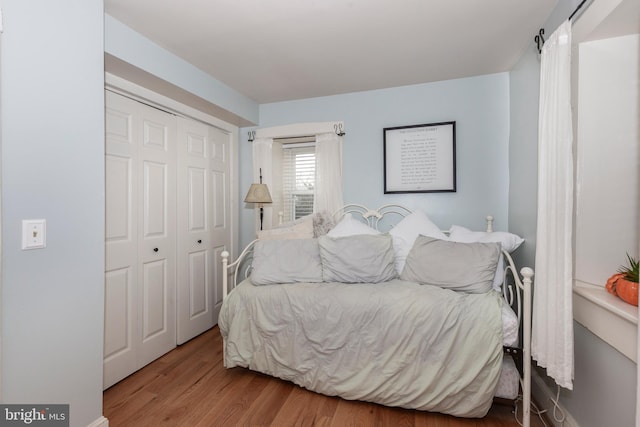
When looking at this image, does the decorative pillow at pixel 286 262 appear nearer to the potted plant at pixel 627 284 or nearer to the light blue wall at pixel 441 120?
the light blue wall at pixel 441 120

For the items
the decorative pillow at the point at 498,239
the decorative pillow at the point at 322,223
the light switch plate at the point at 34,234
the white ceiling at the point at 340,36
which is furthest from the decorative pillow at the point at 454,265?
the light switch plate at the point at 34,234

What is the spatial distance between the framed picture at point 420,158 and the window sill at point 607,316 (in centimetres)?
143

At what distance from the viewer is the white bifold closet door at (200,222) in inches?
108

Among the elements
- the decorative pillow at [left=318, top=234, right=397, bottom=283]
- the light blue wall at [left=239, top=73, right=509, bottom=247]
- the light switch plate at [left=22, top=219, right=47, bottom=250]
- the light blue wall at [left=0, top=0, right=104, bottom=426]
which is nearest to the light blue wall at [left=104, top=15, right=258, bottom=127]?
the light blue wall at [left=0, top=0, right=104, bottom=426]

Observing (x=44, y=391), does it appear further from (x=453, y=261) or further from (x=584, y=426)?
(x=584, y=426)

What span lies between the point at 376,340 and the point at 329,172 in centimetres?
175

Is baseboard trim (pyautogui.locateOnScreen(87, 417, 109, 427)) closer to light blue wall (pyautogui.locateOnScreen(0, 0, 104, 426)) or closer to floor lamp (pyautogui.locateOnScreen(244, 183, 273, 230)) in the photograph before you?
light blue wall (pyautogui.locateOnScreen(0, 0, 104, 426))

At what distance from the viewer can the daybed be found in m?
1.70

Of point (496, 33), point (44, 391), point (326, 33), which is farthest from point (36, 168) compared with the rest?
point (496, 33)

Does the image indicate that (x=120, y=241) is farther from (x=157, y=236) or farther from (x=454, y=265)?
(x=454, y=265)

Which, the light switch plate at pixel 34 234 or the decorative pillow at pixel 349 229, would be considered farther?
the decorative pillow at pixel 349 229

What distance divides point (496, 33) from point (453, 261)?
1.56 meters

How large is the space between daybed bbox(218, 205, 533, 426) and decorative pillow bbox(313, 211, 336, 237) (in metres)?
0.38

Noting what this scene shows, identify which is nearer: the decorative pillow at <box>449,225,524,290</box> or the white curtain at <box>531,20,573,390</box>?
the white curtain at <box>531,20,573,390</box>
